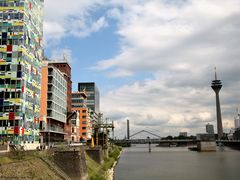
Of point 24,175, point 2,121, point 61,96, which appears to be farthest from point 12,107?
point 61,96

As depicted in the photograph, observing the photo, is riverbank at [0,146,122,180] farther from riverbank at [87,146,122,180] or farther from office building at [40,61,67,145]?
office building at [40,61,67,145]

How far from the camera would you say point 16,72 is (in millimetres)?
73000

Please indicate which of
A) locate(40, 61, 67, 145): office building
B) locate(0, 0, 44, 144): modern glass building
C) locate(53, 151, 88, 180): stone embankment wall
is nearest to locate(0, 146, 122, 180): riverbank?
locate(53, 151, 88, 180): stone embankment wall

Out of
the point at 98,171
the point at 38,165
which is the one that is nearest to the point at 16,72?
the point at 98,171

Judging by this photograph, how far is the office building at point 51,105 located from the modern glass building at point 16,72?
1870cm

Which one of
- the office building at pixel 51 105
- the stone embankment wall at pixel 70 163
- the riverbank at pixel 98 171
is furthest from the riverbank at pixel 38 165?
the office building at pixel 51 105

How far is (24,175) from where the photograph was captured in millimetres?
35312

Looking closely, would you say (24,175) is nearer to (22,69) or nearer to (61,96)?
(22,69)

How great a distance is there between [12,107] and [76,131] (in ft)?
305

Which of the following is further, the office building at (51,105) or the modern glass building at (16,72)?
the office building at (51,105)

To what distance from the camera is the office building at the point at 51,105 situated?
98.5 meters

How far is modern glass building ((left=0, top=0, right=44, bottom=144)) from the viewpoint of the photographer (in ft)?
236

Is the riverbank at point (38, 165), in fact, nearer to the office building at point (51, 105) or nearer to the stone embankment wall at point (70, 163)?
the stone embankment wall at point (70, 163)

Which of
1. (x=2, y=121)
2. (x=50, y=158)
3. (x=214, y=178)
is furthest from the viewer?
(x=2, y=121)
